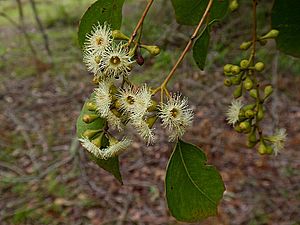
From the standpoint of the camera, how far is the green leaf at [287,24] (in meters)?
0.93

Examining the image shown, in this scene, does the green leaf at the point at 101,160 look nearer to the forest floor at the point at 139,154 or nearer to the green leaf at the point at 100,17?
the green leaf at the point at 100,17

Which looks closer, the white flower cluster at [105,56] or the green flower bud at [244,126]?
the white flower cluster at [105,56]

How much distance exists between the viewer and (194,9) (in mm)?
910

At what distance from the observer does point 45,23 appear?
20.0ft

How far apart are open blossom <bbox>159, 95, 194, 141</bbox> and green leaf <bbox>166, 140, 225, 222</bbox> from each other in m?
0.08

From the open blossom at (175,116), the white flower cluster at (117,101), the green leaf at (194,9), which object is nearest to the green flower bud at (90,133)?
the white flower cluster at (117,101)

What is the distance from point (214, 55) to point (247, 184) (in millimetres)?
1578

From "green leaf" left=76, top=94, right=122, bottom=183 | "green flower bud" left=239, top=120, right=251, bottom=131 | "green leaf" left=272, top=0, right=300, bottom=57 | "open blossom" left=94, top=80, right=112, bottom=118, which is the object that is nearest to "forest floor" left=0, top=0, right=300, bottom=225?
"green leaf" left=272, top=0, right=300, bottom=57

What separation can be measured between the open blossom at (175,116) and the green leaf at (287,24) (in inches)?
13.3

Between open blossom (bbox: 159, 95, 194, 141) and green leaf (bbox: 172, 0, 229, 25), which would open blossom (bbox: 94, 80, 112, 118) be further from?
green leaf (bbox: 172, 0, 229, 25)

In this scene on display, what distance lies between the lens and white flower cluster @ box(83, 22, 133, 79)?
2.05ft

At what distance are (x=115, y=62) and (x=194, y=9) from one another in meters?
0.35

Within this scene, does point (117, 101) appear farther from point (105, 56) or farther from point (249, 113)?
point (249, 113)

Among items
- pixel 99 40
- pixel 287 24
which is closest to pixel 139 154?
pixel 287 24
